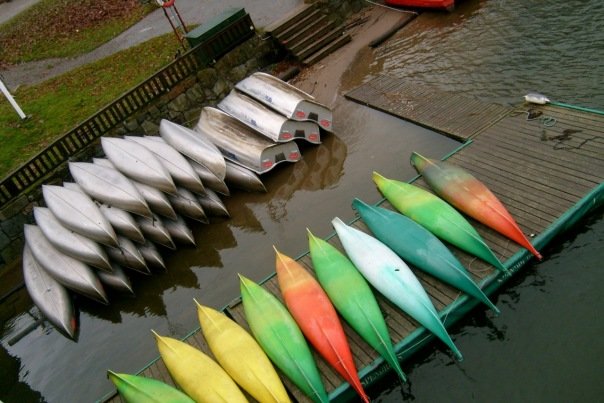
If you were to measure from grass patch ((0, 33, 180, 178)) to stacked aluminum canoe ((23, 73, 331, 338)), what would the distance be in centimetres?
401

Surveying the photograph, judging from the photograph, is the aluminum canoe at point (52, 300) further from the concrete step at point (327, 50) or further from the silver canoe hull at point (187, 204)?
the concrete step at point (327, 50)

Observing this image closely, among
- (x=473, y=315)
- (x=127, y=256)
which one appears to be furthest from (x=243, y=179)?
(x=473, y=315)

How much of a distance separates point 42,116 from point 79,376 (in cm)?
1033

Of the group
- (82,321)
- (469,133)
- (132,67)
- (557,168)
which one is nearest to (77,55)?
(132,67)

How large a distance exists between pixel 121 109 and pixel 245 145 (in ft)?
15.3

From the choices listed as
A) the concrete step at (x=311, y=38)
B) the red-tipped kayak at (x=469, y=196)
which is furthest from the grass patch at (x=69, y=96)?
the red-tipped kayak at (x=469, y=196)

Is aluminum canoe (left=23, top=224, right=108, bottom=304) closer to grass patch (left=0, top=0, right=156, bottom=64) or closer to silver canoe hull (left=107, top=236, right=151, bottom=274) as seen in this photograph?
silver canoe hull (left=107, top=236, right=151, bottom=274)

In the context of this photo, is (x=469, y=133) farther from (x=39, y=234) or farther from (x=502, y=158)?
(x=39, y=234)

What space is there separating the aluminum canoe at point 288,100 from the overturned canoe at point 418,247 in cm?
377

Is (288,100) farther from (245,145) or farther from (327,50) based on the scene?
(327,50)

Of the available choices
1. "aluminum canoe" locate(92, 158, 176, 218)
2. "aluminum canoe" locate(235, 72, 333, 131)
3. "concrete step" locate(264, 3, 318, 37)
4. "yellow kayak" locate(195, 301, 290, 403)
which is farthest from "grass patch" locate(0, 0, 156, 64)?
"yellow kayak" locate(195, 301, 290, 403)

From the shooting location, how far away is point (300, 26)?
52.0 ft

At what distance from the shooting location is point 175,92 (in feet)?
47.3

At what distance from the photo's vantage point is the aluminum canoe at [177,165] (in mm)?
10635
